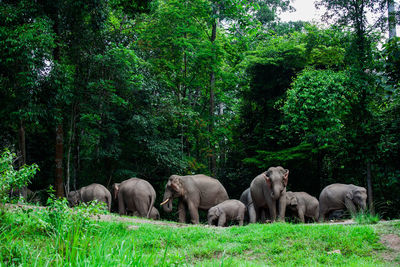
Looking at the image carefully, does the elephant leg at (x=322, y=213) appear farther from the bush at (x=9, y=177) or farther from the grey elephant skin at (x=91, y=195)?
the bush at (x=9, y=177)

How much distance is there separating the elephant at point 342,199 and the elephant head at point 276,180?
2.87 m

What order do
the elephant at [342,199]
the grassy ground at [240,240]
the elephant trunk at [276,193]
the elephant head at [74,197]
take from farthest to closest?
the elephant head at [74,197] → the elephant at [342,199] → the elephant trunk at [276,193] → the grassy ground at [240,240]

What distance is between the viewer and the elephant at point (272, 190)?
35.0ft

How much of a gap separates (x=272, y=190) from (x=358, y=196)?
3.24m

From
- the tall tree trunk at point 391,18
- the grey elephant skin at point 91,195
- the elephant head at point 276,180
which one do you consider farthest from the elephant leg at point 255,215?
the tall tree trunk at point 391,18

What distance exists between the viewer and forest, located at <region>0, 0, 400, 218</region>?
429 inches

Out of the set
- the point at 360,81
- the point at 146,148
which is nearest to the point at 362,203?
the point at 360,81

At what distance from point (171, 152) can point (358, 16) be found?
8790mm

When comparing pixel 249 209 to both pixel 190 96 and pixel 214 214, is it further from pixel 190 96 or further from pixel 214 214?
pixel 190 96

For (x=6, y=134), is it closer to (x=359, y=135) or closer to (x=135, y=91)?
(x=135, y=91)

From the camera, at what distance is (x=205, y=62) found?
1675cm

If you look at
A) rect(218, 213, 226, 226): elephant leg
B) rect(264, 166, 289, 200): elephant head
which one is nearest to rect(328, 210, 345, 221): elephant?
rect(264, 166, 289, 200): elephant head

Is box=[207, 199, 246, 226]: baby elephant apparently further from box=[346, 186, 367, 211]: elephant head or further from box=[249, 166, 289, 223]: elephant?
box=[346, 186, 367, 211]: elephant head

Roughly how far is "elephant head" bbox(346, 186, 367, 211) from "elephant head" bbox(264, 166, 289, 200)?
9.57ft
